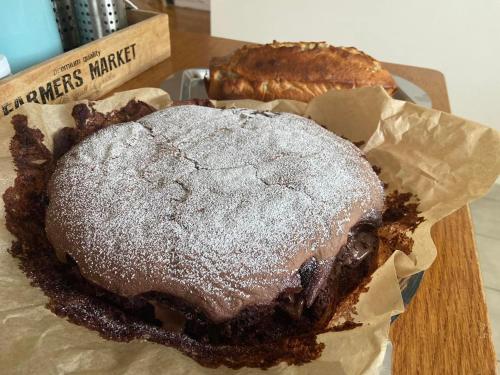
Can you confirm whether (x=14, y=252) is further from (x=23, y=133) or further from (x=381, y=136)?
(x=381, y=136)

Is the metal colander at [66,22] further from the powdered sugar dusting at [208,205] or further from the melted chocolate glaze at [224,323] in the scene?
the melted chocolate glaze at [224,323]

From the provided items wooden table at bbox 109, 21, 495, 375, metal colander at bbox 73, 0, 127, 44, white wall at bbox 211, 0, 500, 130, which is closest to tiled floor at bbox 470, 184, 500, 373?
white wall at bbox 211, 0, 500, 130

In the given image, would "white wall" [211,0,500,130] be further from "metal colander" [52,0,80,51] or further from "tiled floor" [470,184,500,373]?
"metal colander" [52,0,80,51]

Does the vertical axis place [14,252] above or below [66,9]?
below

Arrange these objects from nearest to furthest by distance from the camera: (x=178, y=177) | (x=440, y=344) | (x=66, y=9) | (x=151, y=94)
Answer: (x=440, y=344)
(x=178, y=177)
(x=151, y=94)
(x=66, y=9)

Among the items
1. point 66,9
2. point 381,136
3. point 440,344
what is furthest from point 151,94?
point 440,344

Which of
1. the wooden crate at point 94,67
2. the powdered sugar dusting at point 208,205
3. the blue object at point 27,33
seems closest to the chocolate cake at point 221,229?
the powdered sugar dusting at point 208,205

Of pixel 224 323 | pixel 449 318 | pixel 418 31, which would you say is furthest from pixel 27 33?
pixel 418 31
